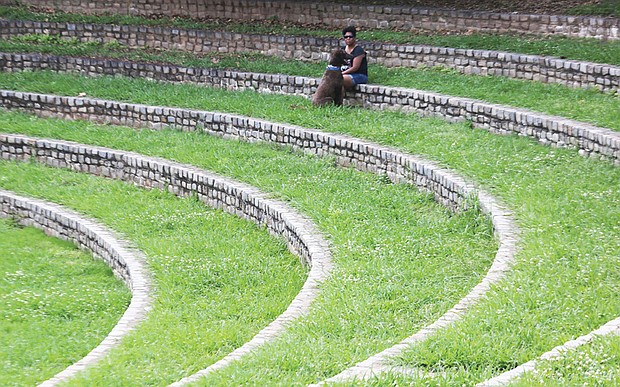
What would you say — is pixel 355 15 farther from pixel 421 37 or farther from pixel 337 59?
Answer: pixel 337 59

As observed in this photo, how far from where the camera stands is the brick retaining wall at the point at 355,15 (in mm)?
15938

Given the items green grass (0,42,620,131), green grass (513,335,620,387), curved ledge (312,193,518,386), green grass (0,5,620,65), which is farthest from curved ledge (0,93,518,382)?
green grass (0,5,620,65)

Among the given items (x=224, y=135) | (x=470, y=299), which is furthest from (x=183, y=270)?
(x=224, y=135)

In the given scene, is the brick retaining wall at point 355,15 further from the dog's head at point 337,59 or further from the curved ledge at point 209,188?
the curved ledge at point 209,188

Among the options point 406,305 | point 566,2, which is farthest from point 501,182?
point 566,2

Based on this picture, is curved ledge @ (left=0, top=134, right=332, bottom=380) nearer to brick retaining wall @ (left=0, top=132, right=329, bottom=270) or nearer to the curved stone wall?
brick retaining wall @ (left=0, top=132, right=329, bottom=270)

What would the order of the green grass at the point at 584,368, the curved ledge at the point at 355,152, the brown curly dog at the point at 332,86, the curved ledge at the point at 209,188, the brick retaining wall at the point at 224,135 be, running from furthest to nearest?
1. the brown curly dog at the point at 332,86
2. the brick retaining wall at the point at 224,135
3. the curved ledge at the point at 209,188
4. the curved ledge at the point at 355,152
5. the green grass at the point at 584,368

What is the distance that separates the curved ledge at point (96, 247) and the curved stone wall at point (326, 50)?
586 cm

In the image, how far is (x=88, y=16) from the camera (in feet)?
67.2

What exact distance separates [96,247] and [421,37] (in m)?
7.54

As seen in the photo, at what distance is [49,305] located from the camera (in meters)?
10.0

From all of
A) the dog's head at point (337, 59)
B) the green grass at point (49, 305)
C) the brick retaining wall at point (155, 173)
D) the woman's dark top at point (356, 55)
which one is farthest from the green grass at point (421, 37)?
the green grass at point (49, 305)

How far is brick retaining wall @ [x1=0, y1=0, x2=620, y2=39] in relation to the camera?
15938 millimetres

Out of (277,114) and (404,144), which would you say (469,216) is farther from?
(277,114)
